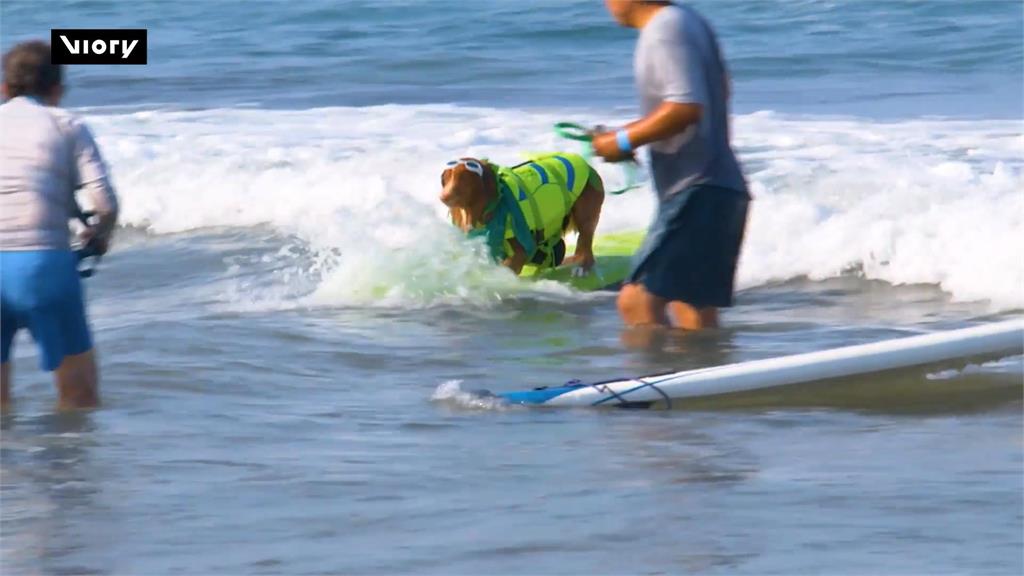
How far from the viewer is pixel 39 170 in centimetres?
590

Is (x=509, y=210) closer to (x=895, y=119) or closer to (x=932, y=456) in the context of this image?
(x=932, y=456)

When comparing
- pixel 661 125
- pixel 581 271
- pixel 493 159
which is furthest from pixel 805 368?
pixel 493 159

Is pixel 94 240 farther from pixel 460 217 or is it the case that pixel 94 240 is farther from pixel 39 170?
pixel 460 217

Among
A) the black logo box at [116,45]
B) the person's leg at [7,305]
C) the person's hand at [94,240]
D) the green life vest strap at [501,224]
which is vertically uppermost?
the person's hand at [94,240]

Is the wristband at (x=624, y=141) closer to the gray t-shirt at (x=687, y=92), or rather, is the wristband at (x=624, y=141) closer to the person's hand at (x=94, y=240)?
the gray t-shirt at (x=687, y=92)

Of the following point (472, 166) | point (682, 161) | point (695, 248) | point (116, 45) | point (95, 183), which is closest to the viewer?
point (95, 183)

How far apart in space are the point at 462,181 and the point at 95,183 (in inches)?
124

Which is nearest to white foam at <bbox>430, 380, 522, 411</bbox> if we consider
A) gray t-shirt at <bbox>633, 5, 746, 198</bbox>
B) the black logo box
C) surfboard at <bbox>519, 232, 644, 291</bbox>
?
gray t-shirt at <bbox>633, 5, 746, 198</bbox>

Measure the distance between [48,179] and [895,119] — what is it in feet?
37.0

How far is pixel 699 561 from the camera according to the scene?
14.6ft

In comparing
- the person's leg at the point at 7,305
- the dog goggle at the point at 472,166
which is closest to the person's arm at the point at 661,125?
the person's leg at the point at 7,305

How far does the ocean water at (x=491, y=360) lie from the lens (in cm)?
477

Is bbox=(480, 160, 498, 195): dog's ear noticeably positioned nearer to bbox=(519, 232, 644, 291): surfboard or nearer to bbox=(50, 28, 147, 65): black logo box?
bbox=(519, 232, 644, 291): surfboard

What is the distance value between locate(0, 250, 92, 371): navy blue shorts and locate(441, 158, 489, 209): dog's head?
3.00 meters
